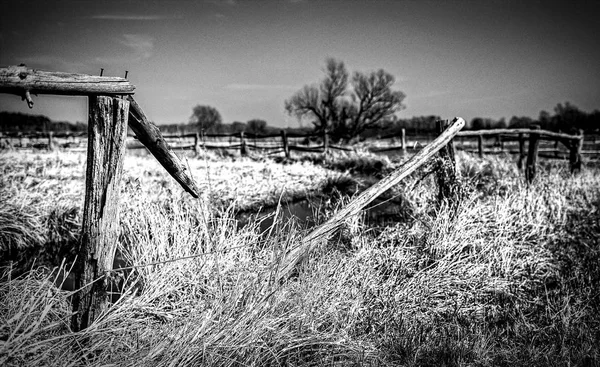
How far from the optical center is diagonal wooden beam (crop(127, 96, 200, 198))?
2342 millimetres

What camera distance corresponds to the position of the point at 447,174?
4445mm

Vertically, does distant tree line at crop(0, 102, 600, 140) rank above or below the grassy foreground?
above

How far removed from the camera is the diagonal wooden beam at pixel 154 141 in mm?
2342

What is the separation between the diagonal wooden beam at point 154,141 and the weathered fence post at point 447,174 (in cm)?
297

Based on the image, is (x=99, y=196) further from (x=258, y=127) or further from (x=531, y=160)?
(x=258, y=127)

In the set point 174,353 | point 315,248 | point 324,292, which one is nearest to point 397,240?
point 315,248

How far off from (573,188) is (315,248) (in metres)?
5.85

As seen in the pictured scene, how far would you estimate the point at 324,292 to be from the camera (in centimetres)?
257

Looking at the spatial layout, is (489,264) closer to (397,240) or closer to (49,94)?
(397,240)

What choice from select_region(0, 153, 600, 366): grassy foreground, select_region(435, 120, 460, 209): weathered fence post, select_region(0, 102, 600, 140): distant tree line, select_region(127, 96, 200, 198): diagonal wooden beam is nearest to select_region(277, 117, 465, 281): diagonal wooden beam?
select_region(0, 153, 600, 366): grassy foreground

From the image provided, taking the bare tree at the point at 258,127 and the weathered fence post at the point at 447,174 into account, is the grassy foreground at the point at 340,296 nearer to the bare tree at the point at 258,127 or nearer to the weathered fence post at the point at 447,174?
the weathered fence post at the point at 447,174

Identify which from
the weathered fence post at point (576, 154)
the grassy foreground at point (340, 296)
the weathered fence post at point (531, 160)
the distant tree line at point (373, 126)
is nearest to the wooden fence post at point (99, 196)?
the grassy foreground at point (340, 296)

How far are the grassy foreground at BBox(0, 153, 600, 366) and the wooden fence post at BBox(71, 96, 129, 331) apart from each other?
0.36 feet

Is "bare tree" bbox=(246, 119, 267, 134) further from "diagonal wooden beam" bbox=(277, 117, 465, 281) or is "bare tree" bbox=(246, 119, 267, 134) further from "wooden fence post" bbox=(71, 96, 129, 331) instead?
"wooden fence post" bbox=(71, 96, 129, 331)
